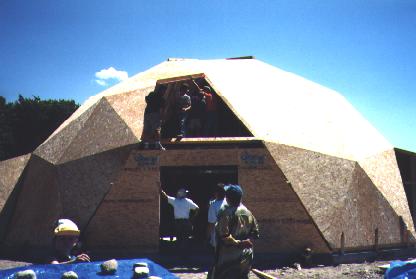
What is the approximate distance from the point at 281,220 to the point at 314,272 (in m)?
1.53

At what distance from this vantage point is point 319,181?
11.0 meters

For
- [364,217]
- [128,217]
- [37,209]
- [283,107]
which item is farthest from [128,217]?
[364,217]

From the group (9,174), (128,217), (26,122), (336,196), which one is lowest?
(128,217)

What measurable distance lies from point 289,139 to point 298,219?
88.4 inches

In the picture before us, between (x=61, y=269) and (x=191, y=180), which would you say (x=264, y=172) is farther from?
(x=61, y=269)

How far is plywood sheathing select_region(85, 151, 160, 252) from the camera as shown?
10.6 meters

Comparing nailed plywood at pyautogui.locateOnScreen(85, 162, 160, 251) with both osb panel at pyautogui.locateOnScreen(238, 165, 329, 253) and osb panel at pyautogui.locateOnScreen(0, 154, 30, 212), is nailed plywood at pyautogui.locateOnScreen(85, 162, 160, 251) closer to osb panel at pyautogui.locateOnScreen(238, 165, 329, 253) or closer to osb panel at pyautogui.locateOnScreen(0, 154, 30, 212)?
osb panel at pyautogui.locateOnScreen(238, 165, 329, 253)

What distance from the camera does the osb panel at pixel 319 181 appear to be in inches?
420

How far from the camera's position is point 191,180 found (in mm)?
15961

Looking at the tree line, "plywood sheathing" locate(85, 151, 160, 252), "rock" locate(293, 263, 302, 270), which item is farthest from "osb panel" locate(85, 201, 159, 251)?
the tree line

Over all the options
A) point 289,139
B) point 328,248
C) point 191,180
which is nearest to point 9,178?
point 191,180

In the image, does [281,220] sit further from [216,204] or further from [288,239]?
[216,204]

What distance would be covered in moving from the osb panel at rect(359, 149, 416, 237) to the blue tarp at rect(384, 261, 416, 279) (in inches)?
225

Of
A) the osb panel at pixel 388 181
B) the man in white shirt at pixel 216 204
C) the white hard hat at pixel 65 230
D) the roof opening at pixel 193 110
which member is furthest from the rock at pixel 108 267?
the osb panel at pixel 388 181
